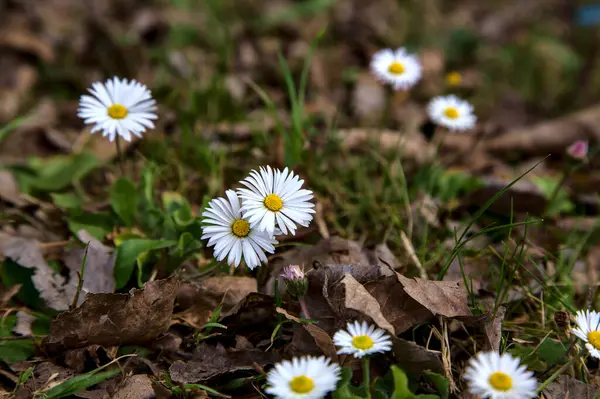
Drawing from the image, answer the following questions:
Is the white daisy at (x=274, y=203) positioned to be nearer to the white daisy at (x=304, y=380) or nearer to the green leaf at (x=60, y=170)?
the white daisy at (x=304, y=380)

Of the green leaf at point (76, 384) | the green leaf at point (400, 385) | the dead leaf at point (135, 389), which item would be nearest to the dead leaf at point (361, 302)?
the green leaf at point (400, 385)

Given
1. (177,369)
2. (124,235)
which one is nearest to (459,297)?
(177,369)

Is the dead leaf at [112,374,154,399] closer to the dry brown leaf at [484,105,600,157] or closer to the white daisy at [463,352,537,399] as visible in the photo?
the white daisy at [463,352,537,399]

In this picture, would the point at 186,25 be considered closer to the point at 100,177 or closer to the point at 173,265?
the point at 100,177

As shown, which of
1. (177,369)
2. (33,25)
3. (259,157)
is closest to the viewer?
(177,369)

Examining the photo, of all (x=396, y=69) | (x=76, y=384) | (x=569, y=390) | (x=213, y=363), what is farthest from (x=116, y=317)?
(x=396, y=69)

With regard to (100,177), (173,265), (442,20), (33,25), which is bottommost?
(173,265)

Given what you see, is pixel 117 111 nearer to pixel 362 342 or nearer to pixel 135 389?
pixel 135 389
